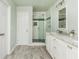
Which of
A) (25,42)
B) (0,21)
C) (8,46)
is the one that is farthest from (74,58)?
(25,42)

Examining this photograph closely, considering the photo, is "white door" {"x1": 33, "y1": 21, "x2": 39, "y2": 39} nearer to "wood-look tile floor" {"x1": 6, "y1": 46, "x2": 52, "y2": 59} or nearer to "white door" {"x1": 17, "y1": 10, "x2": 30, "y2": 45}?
"white door" {"x1": 17, "y1": 10, "x2": 30, "y2": 45}

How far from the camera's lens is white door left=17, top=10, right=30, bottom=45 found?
7.25 meters

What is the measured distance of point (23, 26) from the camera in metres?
7.28

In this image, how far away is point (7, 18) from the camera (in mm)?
4926

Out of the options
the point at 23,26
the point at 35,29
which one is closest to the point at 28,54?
the point at 23,26

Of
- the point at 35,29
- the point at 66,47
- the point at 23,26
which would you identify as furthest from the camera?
the point at 35,29

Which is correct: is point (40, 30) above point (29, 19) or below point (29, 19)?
below

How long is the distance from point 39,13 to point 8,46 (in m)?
4.52

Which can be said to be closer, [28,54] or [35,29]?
[28,54]

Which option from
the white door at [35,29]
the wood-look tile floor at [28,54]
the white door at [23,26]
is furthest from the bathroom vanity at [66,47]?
the white door at [35,29]

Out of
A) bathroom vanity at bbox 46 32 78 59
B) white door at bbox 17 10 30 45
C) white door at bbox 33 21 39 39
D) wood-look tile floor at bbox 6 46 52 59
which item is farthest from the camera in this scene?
white door at bbox 33 21 39 39

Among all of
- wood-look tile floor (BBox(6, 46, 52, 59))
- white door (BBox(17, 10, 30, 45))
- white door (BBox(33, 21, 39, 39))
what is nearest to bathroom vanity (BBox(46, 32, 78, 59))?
wood-look tile floor (BBox(6, 46, 52, 59))

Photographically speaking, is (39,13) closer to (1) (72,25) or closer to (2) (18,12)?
(2) (18,12)

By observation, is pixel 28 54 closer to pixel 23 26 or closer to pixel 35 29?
pixel 23 26
